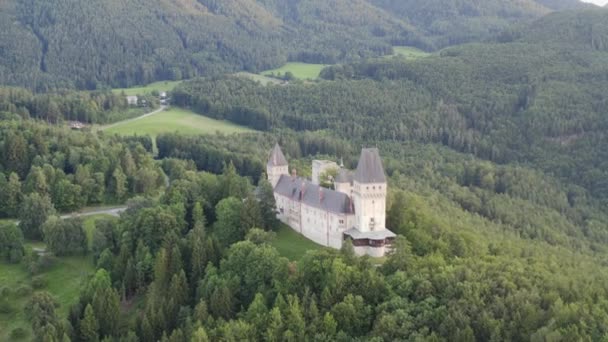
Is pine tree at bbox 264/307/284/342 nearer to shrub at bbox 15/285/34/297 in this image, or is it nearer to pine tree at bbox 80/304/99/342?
pine tree at bbox 80/304/99/342

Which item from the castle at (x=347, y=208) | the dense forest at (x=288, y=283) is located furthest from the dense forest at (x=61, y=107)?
the castle at (x=347, y=208)

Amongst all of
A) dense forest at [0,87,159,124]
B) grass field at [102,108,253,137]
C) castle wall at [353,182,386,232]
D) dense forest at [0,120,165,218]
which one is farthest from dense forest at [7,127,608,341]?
grass field at [102,108,253,137]

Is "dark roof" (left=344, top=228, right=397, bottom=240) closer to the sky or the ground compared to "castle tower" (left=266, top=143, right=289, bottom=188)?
closer to the ground

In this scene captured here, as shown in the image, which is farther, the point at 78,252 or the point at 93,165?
the point at 93,165

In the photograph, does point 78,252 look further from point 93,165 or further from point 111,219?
point 93,165

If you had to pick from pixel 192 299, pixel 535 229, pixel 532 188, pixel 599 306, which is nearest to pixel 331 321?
pixel 192 299

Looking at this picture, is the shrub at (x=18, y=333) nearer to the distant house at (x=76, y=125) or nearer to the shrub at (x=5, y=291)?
the shrub at (x=5, y=291)

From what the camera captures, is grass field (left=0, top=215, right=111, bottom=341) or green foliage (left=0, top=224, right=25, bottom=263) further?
green foliage (left=0, top=224, right=25, bottom=263)
